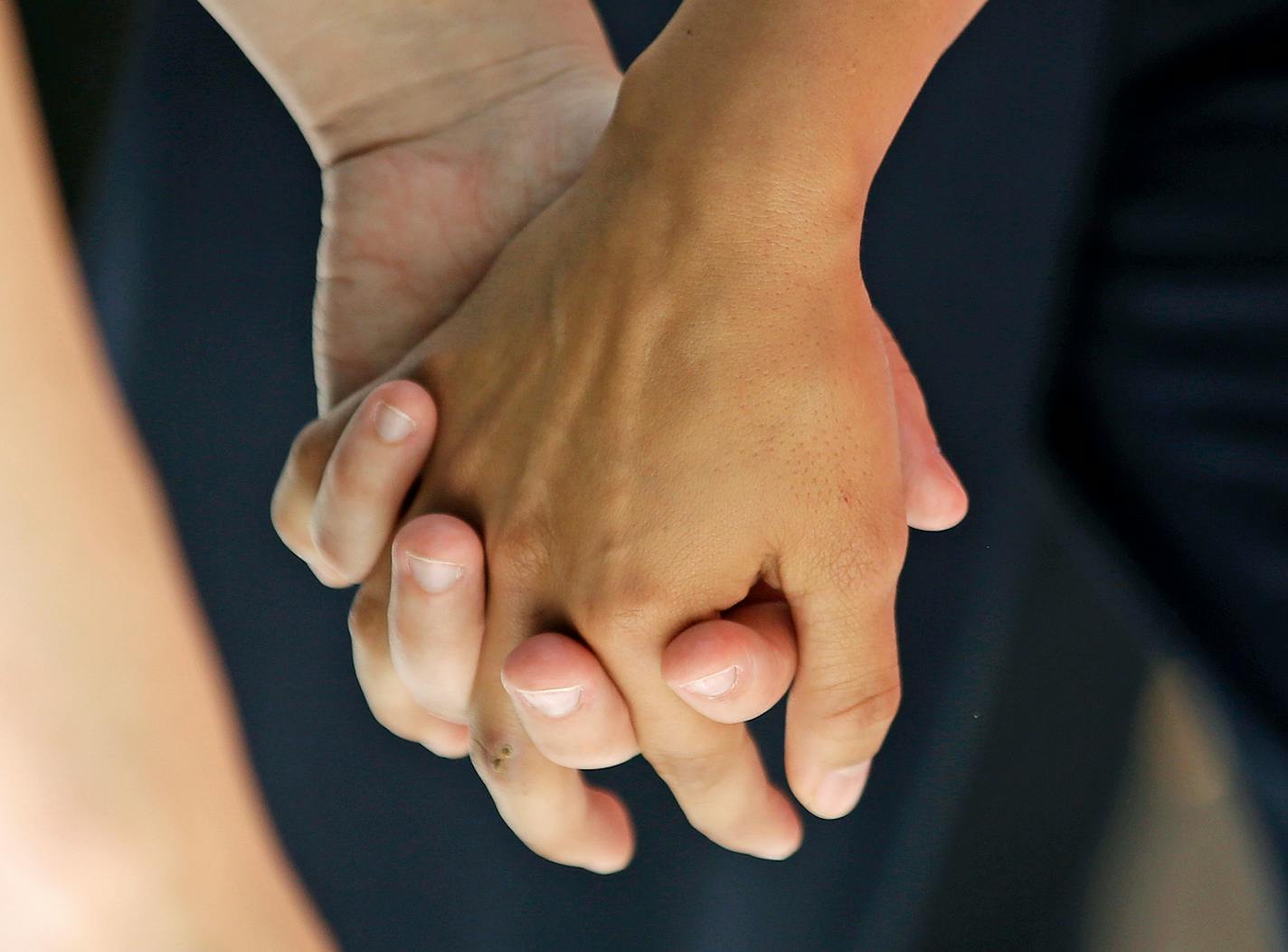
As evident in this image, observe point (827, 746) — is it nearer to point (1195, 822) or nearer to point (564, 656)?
point (564, 656)

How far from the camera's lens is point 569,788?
1.73ft

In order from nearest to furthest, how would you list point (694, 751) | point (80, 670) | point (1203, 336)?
1. point (80, 670)
2. point (694, 751)
3. point (1203, 336)

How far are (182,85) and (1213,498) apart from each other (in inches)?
27.3

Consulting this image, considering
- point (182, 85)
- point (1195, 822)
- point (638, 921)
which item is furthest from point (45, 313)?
point (1195, 822)

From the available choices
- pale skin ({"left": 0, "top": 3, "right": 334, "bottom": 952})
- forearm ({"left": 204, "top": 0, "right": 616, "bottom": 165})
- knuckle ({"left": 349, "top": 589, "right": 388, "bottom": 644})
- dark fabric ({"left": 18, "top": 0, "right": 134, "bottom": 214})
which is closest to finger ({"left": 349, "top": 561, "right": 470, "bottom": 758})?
knuckle ({"left": 349, "top": 589, "right": 388, "bottom": 644})

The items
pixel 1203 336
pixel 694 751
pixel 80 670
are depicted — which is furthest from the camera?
pixel 1203 336

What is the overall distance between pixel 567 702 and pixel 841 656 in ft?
0.38

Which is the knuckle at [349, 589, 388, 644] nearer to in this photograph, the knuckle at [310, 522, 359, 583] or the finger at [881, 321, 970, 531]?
the knuckle at [310, 522, 359, 583]

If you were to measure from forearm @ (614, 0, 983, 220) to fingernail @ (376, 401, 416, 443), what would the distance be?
0.14 metres

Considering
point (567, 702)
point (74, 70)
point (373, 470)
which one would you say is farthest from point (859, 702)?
point (74, 70)

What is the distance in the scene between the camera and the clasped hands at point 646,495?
0.45m

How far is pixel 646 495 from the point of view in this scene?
46cm

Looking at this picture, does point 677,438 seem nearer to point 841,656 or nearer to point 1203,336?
point 841,656

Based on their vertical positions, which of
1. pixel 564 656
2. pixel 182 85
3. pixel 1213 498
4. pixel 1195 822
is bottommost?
pixel 1195 822
